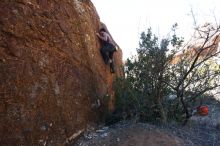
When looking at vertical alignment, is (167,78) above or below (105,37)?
below

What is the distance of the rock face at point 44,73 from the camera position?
5.66 meters

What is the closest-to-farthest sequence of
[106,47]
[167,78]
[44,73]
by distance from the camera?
[44,73] → [167,78] → [106,47]

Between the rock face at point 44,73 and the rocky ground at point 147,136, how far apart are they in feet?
1.19

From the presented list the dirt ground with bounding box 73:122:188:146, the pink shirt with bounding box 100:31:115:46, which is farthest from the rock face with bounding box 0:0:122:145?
the pink shirt with bounding box 100:31:115:46

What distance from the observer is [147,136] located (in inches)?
277

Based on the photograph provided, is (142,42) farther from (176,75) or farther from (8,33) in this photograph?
(8,33)

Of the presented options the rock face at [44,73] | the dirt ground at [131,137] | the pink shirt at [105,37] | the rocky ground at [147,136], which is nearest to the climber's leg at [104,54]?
the pink shirt at [105,37]

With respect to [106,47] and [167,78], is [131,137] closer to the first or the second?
[167,78]

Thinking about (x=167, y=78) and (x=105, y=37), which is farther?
(x=105, y=37)

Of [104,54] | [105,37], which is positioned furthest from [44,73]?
[105,37]

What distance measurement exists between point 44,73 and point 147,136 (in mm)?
2489

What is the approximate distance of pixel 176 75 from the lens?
333 inches

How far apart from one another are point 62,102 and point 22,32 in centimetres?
158

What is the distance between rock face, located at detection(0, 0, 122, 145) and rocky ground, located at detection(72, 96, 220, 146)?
14.3 inches
